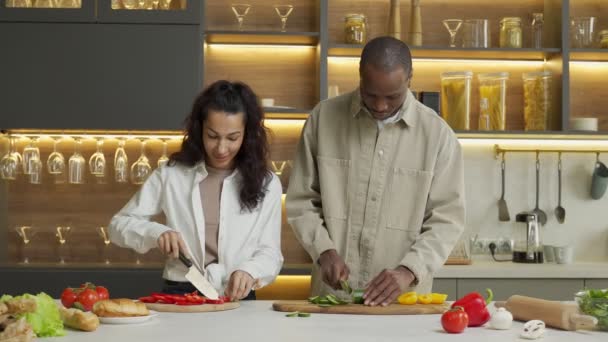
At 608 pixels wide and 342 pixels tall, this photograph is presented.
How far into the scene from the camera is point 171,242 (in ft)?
8.91

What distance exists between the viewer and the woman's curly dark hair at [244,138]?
9.68ft

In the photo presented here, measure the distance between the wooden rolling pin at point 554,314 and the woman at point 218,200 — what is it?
2.58 feet

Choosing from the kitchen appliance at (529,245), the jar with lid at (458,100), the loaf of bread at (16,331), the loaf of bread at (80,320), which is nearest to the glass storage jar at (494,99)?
the jar with lid at (458,100)

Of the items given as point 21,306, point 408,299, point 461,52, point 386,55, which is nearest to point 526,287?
point 461,52

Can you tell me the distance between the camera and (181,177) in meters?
2.99

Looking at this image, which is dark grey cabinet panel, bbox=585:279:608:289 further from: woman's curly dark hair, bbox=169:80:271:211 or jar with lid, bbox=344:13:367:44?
woman's curly dark hair, bbox=169:80:271:211

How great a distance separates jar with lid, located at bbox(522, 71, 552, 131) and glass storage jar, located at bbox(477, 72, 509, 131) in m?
0.13

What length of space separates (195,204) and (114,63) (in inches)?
70.9

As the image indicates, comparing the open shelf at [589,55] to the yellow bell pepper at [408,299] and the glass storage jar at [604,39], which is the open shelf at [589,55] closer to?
the glass storage jar at [604,39]

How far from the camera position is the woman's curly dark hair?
9.68 ft

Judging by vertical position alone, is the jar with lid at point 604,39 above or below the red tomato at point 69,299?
above

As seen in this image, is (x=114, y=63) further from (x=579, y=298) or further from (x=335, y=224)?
(x=579, y=298)

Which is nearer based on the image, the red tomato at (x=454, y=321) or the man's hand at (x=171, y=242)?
the red tomato at (x=454, y=321)

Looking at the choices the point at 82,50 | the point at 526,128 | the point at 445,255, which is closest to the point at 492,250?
the point at 526,128
